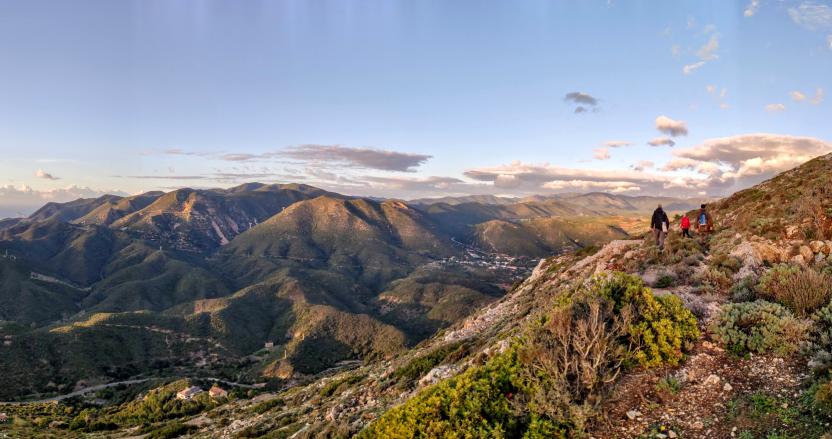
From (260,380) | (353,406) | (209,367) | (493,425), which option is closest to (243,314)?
(209,367)

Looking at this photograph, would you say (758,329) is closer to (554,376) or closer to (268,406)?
(554,376)

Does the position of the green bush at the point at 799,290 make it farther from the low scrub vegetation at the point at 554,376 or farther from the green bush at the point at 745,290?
the low scrub vegetation at the point at 554,376

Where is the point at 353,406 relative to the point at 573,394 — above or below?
below

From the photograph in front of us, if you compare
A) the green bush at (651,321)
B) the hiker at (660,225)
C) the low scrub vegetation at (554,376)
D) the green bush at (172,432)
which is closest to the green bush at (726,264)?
the hiker at (660,225)

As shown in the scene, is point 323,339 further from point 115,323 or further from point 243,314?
point 115,323

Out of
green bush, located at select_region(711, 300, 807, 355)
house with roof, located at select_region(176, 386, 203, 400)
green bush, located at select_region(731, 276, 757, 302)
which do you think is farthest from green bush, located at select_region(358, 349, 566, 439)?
house with roof, located at select_region(176, 386, 203, 400)

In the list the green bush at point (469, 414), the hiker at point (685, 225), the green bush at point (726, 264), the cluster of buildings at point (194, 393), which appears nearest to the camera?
the green bush at point (469, 414)
